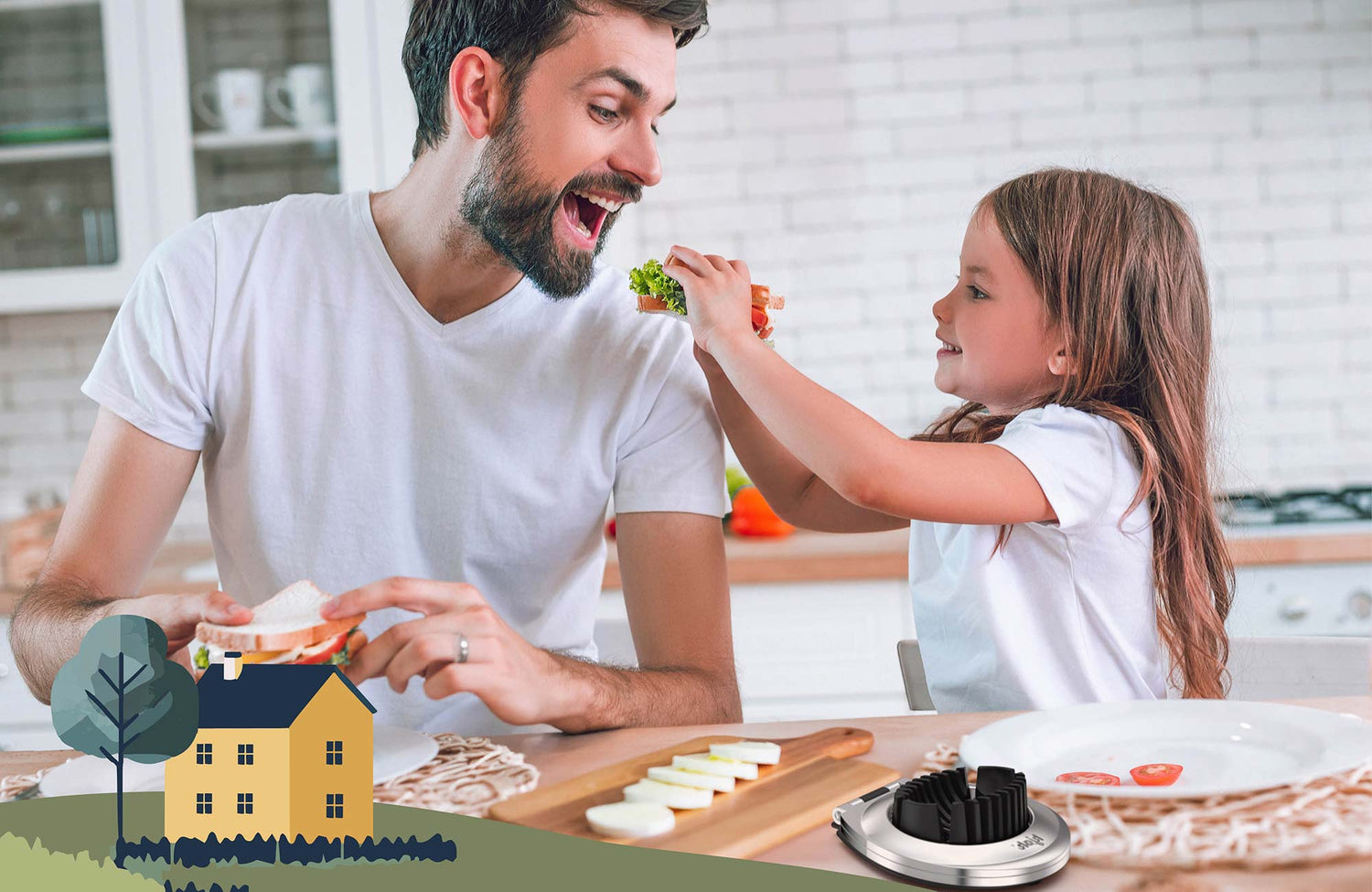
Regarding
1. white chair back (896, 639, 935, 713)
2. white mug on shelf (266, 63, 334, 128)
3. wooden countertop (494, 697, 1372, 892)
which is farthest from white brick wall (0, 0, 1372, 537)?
wooden countertop (494, 697, 1372, 892)

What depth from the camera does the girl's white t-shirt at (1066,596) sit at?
4.94ft

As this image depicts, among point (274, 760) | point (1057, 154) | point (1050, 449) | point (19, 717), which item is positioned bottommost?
point (19, 717)

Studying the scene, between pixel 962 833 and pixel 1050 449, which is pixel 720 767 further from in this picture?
pixel 1050 449

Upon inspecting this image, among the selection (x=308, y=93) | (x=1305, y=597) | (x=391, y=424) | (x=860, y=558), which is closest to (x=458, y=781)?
(x=391, y=424)

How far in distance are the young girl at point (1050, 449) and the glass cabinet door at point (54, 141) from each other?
2.14 metres

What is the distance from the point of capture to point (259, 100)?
307cm

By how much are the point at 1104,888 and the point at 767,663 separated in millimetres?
Result: 1905

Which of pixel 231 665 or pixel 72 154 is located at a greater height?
pixel 72 154

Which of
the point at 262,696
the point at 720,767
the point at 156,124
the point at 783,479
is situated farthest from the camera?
the point at 156,124

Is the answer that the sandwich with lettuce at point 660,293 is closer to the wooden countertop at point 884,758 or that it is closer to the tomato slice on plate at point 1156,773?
the wooden countertop at point 884,758

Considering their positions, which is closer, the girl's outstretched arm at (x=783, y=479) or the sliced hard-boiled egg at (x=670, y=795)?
the sliced hard-boiled egg at (x=670, y=795)

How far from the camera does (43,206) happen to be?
3.12 meters

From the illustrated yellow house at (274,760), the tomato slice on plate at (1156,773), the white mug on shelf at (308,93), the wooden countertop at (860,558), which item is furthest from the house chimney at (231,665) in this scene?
the white mug on shelf at (308,93)

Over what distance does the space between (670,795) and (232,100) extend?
2.66 metres
